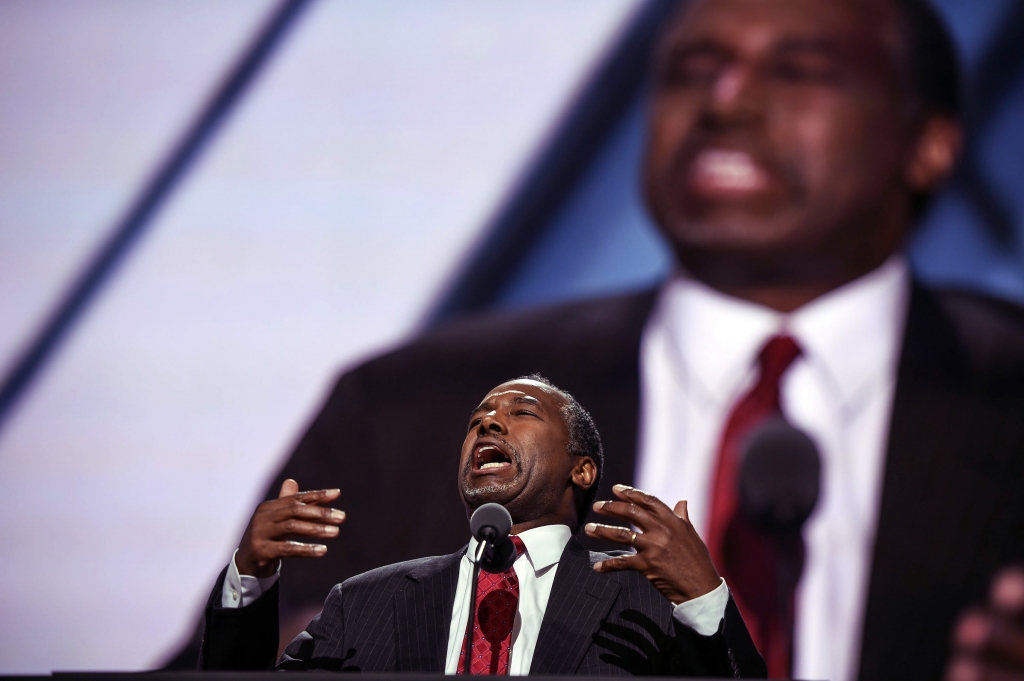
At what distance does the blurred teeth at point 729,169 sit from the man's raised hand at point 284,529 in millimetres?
1697

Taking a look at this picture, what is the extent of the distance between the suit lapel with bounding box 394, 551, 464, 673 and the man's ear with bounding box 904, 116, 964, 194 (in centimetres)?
176

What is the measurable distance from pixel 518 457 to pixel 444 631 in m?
0.41

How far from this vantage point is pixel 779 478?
10.1 ft

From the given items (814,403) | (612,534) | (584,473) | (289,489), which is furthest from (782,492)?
(289,489)

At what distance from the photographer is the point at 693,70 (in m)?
3.35

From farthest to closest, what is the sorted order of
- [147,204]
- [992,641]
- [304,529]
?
[147,204], [992,641], [304,529]

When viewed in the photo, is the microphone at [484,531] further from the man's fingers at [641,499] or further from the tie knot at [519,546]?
the tie knot at [519,546]

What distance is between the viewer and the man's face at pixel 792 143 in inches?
127

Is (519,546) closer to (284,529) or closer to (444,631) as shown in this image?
(444,631)

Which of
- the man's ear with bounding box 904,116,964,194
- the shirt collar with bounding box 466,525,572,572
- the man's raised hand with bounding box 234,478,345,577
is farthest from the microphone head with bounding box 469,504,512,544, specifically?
the man's ear with bounding box 904,116,964,194

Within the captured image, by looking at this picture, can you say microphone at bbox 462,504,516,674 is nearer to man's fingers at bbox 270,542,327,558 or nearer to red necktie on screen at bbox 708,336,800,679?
man's fingers at bbox 270,542,327,558

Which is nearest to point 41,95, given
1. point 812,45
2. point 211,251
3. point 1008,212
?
point 211,251

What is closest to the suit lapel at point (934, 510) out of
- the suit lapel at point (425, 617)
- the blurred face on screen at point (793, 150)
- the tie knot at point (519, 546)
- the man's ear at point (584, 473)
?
the blurred face on screen at point (793, 150)

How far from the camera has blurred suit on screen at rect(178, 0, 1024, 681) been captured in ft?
9.86
